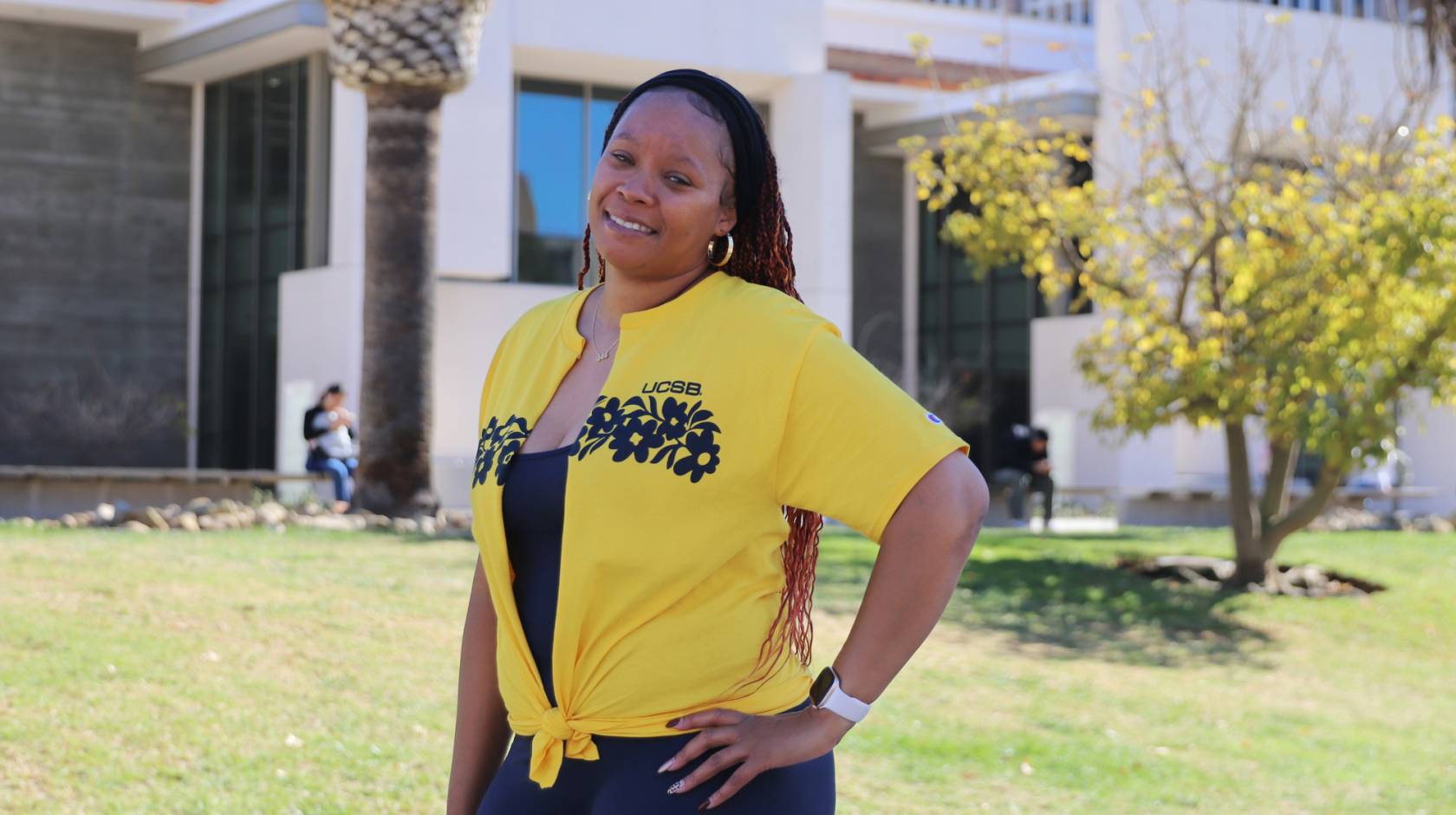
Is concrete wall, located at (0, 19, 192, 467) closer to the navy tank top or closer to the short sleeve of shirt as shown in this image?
the navy tank top

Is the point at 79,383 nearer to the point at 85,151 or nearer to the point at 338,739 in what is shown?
the point at 85,151

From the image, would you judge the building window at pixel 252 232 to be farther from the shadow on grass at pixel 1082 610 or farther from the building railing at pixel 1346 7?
the building railing at pixel 1346 7

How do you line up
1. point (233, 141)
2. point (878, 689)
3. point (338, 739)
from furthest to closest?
1. point (233, 141)
2. point (338, 739)
3. point (878, 689)

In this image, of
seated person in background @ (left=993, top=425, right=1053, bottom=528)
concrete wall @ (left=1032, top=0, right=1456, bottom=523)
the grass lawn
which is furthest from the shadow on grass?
concrete wall @ (left=1032, top=0, right=1456, bottom=523)

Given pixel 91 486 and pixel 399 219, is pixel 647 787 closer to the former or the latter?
pixel 399 219

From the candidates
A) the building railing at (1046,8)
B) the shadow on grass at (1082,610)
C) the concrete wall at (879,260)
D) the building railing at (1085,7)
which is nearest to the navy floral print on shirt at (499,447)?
the shadow on grass at (1082,610)

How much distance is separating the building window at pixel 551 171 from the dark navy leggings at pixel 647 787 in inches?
886

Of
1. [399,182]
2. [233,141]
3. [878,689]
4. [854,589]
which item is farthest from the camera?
[233,141]

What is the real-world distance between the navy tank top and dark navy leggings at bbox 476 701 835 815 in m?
0.12

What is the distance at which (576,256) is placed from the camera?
25500mm

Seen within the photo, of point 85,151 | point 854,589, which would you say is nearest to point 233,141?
point 85,151

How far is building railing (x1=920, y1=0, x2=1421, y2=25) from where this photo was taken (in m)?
28.6

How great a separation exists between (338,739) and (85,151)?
21612 millimetres

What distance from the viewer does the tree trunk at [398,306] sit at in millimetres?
13672
